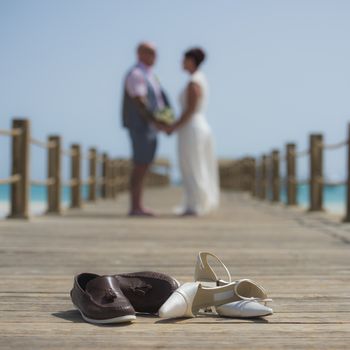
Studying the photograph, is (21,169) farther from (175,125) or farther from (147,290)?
(147,290)

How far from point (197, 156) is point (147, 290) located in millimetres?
5168

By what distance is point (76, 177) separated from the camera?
10.1 meters

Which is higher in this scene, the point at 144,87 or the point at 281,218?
the point at 144,87

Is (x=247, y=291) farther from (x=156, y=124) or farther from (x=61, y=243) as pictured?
(x=156, y=124)

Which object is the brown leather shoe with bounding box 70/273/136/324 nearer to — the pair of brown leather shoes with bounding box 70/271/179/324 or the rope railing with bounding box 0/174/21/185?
the pair of brown leather shoes with bounding box 70/271/179/324

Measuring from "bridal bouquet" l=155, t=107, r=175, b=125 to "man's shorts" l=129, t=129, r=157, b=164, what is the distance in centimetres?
16

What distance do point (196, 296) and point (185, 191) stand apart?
5449mm

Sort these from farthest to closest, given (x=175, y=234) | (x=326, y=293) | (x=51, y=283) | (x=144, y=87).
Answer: (x=144, y=87) < (x=175, y=234) < (x=51, y=283) < (x=326, y=293)

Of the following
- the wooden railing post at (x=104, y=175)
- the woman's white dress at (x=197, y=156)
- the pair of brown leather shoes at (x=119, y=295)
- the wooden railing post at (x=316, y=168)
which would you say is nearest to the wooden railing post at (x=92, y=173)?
the wooden railing post at (x=104, y=175)

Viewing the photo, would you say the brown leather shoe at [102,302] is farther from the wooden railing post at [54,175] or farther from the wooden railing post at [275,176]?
the wooden railing post at [275,176]

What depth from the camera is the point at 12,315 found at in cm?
244

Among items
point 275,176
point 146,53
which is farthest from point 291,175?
point 146,53

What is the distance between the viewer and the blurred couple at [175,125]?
7.14 metres

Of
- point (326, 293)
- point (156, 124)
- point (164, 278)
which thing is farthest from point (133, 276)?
point (156, 124)
